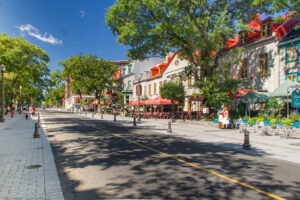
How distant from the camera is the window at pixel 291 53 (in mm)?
18936

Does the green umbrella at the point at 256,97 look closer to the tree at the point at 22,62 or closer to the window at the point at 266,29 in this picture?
the window at the point at 266,29

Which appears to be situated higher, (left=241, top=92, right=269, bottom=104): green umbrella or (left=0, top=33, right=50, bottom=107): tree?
(left=0, top=33, right=50, bottom=107): tree

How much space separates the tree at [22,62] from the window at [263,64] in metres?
27.5

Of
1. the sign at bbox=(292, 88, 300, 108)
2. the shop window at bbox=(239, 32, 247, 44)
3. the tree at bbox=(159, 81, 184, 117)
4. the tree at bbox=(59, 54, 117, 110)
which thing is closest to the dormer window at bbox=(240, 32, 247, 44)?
the shop window at bbox=(239, 32, 247, 44)

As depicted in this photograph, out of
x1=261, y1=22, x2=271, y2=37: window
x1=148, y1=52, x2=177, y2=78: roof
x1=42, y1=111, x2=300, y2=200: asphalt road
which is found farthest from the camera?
x1=148, y1=52, x2=177, y2=78: roof

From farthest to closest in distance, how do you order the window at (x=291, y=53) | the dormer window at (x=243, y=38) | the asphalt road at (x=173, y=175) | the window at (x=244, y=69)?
the dormer window at (x=243, y=38)
the window at (x=244, y=69)
the window at (x=291, y=53)
the asphalt road at (x=173, y=175)

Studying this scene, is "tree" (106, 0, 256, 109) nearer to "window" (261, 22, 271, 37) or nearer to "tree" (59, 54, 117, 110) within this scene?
"window" (261, 22, 271, 37)

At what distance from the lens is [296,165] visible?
22.9ft

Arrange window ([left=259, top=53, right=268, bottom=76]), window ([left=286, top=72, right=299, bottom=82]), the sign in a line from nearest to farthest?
the sign < window ([left=286, top=72, right=299, bottom=82]) < window ([left=259, top=53, right=268, bottom=76])

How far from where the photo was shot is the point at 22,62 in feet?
105

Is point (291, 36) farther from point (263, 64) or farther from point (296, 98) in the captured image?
point (296, 98)

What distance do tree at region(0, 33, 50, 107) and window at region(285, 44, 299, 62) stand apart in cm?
2912

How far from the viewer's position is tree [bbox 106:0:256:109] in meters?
19.2

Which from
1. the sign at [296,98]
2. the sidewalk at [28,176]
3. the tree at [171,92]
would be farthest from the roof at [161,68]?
the sidewalk at [28,176]
